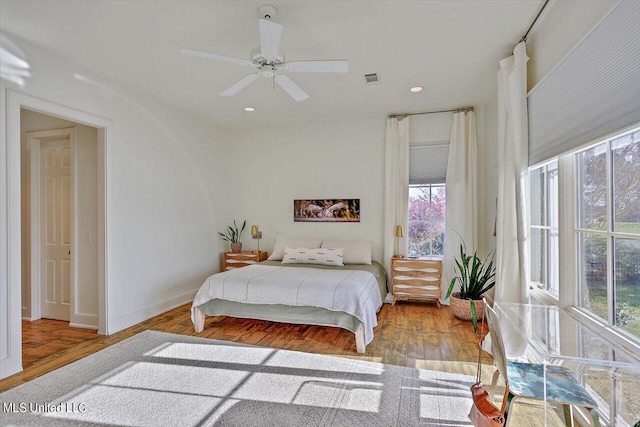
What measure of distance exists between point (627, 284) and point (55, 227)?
551 cm

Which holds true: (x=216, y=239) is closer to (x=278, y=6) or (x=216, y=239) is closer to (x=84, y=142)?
(x=84, y=142)

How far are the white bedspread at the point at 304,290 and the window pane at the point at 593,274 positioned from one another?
1.67 m

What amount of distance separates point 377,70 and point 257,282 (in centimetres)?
256

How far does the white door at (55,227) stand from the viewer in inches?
156

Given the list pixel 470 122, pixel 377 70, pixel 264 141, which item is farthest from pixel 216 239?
pixel 470 122

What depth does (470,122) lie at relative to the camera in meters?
4.41

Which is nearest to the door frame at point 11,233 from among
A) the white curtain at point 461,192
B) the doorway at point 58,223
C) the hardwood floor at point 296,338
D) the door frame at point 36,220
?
the hardwood floor at point 296,338

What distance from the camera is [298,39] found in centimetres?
270

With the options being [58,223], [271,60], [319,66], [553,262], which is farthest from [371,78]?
[58,223]

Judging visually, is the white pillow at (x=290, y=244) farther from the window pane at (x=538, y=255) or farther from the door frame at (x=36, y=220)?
the window pane at (x=538, y=255)

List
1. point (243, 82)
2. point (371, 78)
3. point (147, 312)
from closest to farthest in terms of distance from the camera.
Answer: point (243, 82), point (371, 78), point (147, 312)

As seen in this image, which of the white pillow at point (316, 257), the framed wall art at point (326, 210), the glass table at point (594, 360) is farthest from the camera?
the framed wall art at point (326, 210)

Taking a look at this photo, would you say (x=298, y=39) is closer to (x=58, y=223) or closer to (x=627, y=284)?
(x=627, y=284)

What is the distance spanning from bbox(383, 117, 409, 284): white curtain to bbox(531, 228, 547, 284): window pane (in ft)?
6.19
